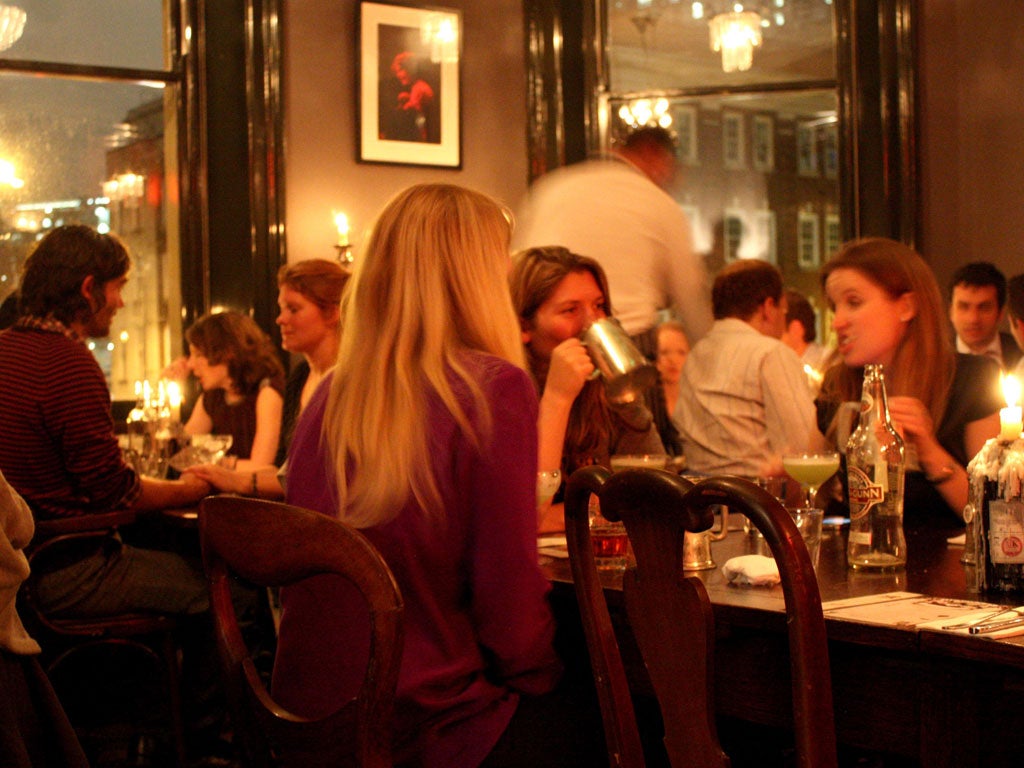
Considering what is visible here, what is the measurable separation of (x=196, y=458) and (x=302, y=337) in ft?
1.89

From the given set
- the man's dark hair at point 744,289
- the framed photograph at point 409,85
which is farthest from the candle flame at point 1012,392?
the framed photograph at point 409,85

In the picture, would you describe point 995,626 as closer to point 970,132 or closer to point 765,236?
point 970,132

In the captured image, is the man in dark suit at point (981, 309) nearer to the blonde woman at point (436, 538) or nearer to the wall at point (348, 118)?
the wall at point (348, 118)

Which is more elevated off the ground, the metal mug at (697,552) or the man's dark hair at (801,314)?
the man's dark hair at (801,314)

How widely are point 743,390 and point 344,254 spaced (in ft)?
8.48

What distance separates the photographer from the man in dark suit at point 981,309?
5051 mm

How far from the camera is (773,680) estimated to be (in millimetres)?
1606

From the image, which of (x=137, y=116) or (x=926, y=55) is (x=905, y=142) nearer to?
(x=926, y=55)

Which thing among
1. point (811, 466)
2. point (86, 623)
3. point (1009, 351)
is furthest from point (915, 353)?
point (1009, 351)

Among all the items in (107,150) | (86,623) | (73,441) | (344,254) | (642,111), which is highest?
(642,111)

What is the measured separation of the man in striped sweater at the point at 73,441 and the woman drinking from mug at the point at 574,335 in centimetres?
112

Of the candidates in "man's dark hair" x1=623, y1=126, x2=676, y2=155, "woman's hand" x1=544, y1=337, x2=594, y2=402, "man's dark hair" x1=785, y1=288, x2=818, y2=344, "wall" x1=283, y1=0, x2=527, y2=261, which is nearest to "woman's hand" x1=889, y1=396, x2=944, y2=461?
"woman's hand" x1=544, y1=337, x2=594, y2=402

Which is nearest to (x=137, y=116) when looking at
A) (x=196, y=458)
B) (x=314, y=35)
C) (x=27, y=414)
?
(x=314, y=35)

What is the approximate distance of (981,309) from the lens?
5047 millimetres
